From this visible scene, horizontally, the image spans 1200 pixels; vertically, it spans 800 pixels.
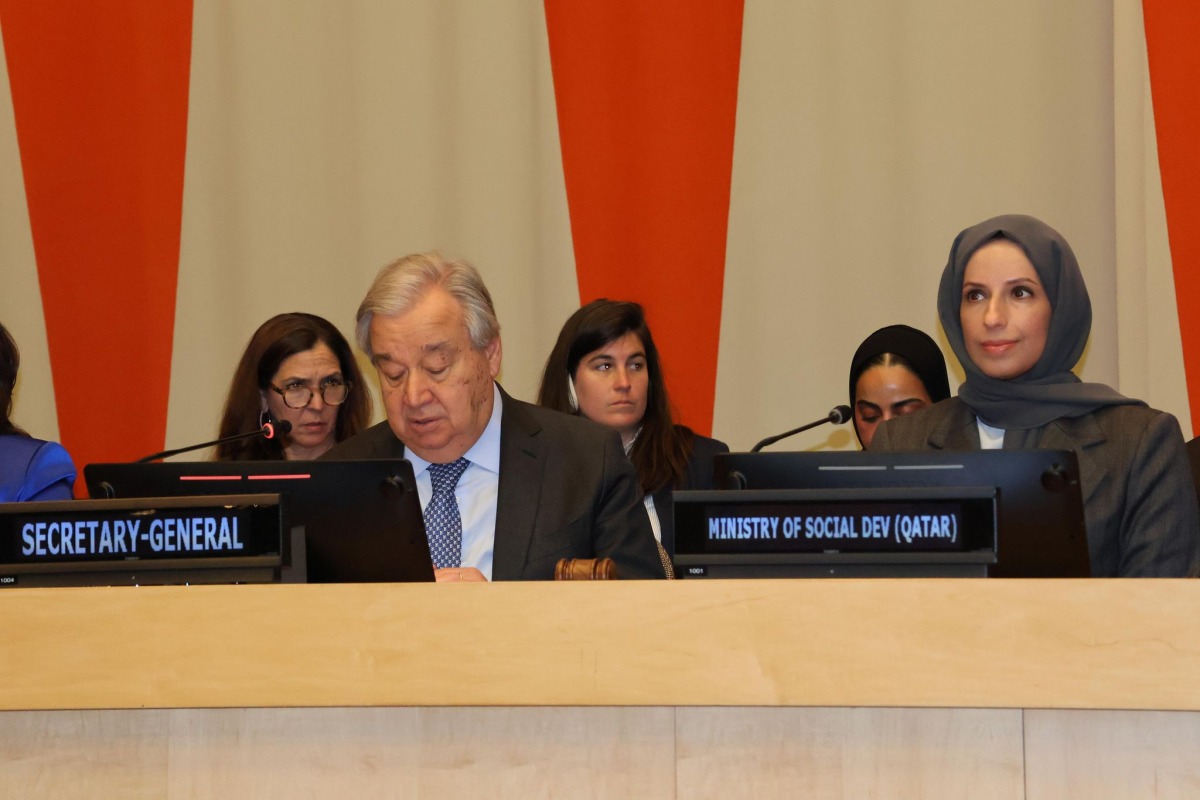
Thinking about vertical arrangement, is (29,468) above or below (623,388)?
below

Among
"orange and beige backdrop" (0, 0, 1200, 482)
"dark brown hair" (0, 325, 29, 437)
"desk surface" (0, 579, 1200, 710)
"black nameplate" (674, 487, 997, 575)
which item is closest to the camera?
"desk surface" (0, 579, 1200, 710)

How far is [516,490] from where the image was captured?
232 centimetres

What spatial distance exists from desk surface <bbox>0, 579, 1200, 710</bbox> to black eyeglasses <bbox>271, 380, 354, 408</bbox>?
1804mm

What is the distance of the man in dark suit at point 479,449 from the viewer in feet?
7.55

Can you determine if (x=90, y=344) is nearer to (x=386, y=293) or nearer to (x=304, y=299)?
(x=304, y=299)

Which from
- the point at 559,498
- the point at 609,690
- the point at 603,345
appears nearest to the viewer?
the point at 609,690

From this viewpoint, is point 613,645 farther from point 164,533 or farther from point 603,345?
point 603,345

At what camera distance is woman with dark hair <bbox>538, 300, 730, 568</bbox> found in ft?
10.4

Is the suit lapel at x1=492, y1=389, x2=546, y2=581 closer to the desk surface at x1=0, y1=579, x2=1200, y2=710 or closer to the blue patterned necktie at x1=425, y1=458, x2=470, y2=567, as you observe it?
the blue patterned necktie at x1=425, y1=458, x2=470, y2=567

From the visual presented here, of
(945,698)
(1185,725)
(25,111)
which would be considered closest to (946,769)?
(945,698)

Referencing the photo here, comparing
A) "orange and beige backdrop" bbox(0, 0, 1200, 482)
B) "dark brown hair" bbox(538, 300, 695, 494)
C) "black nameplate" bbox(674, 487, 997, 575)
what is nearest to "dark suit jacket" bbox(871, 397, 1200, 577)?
"black nameplate" bbox(674, 487, 997, 575)

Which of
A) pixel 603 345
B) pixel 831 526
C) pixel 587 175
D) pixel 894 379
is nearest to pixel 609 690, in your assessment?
pixel 831 526

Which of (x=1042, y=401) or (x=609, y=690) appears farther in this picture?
(x=1042, y=401)

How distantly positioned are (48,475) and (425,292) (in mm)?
911
